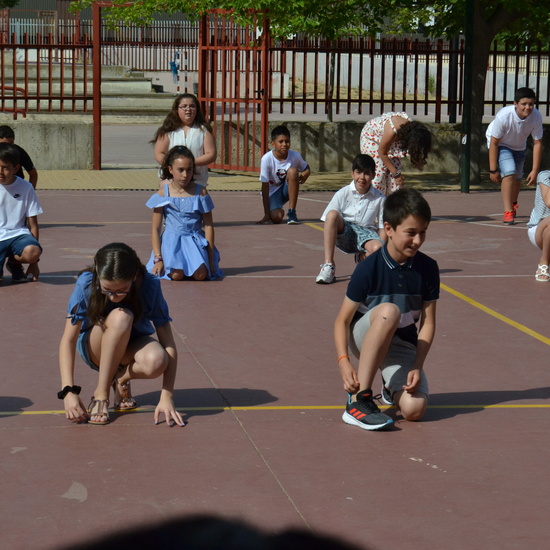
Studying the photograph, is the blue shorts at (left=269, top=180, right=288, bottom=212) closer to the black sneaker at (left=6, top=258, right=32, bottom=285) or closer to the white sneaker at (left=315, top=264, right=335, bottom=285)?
the white sneaker at (left=315, top=264, right=335, bottom=285)

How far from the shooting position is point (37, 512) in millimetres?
4312

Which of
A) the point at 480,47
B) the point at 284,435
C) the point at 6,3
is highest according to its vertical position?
the point at 6,3

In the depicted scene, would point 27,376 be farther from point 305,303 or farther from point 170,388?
point 305,303

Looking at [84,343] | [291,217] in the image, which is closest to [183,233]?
[291,217]

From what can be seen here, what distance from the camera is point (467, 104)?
1625cm

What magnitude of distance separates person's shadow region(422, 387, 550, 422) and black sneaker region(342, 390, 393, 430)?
34 cm

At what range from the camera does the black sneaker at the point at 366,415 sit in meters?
5.34

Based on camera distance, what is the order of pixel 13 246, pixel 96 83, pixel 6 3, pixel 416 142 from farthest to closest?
pixel 6 3
pixel 96 83
pixel 416 142
pixel 13 246

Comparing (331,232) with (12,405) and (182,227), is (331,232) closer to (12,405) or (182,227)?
(182,227)

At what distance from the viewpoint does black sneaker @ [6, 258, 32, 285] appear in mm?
9047

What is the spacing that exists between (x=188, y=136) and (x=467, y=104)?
Answer: 6.45m

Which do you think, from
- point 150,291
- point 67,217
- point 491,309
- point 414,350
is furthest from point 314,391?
point 67,217

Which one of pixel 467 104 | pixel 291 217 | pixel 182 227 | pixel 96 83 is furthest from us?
pixel 96 83

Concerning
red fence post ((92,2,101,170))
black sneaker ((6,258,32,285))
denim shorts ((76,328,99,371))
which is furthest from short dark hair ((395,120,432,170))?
red fence post ((92,2,101,170))
